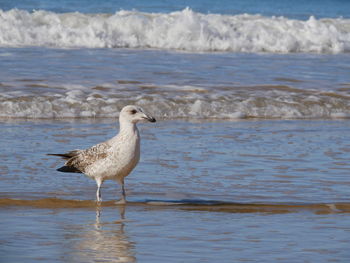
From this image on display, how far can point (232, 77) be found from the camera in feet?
44.1

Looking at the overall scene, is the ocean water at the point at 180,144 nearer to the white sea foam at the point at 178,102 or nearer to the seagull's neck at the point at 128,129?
the white sea foam at the point at 178,102

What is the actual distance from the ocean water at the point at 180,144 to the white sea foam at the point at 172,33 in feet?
0.23

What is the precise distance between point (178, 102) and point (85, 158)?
476cm

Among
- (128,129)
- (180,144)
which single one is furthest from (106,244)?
(180,144)

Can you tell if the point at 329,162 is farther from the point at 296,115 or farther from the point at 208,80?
the point at 208,80

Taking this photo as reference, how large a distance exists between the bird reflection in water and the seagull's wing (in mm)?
833

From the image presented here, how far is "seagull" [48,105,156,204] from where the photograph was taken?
6500mm

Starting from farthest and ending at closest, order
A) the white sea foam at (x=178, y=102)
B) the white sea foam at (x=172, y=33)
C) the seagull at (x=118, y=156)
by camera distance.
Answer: the white sea foam at (x=172, y=33), the white sea foam at (x=178, y=102), the seagull at (x=118, y=156)

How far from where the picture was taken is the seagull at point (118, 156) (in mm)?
6500

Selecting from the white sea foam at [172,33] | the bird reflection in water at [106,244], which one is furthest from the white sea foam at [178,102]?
the white sea foam at [172,33]

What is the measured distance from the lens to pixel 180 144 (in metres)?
8.84


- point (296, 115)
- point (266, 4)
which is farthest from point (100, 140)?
point (266, 4)

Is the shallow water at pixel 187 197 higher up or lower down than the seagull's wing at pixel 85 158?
lower down

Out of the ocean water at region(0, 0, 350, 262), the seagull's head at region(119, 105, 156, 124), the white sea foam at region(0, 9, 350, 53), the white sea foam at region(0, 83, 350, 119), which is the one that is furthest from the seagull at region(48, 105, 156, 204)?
the white sea foam at region(0, 9, 350, 53)
